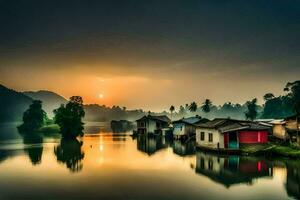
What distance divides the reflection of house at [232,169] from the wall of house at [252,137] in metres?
5.97

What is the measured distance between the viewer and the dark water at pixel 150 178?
92.0 feet

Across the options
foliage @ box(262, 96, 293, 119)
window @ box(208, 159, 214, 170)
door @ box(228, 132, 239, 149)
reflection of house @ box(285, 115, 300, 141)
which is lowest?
window @ box(208, 159, 214, 170)

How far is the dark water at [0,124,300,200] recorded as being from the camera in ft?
92.0

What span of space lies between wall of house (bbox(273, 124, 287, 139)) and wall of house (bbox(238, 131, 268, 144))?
15293 millimetres

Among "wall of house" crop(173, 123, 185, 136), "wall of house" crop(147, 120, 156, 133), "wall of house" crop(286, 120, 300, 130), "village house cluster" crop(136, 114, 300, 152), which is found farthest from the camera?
"wall of house" crop(147, 120, 156, 133)

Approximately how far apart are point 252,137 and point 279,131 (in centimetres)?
1941

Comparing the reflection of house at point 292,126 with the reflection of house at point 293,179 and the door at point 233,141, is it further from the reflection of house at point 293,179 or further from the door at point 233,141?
the reflection of house at point 293,179

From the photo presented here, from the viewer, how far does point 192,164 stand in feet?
147

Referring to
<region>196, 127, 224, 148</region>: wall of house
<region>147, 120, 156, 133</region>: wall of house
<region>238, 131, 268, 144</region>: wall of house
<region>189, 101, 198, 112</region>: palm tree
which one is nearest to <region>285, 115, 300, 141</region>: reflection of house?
<region>238, 131, 268, 144</region>: wall of house

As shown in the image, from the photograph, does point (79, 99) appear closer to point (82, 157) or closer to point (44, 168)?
point (82, 157)

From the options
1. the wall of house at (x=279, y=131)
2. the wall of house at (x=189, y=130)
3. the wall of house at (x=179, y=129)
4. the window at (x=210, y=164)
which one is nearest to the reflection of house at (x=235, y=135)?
the window at (x=210, y=164)

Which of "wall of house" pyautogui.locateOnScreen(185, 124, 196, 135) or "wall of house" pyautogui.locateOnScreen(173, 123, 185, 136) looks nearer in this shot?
"wall of house" pyautogui.locateOnScreen(185, 124, 196, 135)

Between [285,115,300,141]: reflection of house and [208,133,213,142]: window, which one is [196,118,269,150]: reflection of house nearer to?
[208,133,213,142]: window

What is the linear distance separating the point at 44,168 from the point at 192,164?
1899 cm
